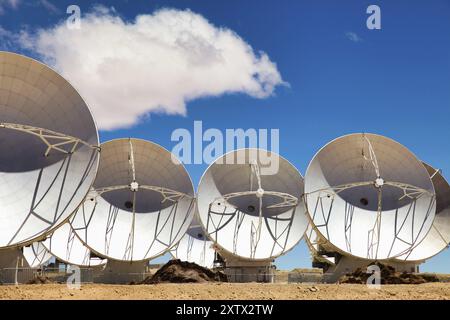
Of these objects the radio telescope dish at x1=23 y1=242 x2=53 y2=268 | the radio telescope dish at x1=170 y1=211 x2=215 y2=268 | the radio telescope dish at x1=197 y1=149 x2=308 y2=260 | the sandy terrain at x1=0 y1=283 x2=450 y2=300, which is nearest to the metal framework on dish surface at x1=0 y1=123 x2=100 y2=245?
the sandy terrain at x1=0 y1=283 x2=450 y2=300

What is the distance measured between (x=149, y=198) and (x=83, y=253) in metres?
19.2

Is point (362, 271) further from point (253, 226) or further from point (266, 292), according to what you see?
point (266, 292)

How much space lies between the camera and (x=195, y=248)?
68.9 m

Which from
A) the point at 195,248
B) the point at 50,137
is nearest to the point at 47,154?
the point at 50,137

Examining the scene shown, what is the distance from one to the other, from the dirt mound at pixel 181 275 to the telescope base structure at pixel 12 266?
9841 mm

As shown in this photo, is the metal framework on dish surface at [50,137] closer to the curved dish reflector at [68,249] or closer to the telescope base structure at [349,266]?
the telescope base structure at [349,266]

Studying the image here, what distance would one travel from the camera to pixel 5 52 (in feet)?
102

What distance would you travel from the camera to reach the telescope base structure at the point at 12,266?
33.3m

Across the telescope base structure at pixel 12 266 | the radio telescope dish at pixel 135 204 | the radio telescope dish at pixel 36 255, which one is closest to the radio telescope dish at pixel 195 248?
the radio telescope dish at pixel 36 255

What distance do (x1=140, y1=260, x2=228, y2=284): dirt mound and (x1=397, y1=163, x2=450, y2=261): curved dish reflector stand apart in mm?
15217

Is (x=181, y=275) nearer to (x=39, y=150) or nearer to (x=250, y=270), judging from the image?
(x=250, y=270)

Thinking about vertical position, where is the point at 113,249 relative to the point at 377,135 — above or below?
below

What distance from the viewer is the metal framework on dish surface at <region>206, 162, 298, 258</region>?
1783 inches

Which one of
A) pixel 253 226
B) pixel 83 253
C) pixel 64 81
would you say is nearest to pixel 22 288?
pixel 64 81
